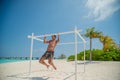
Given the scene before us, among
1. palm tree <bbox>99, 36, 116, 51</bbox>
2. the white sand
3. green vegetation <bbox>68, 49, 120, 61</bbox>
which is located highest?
palm tree <bbox>99, 36, 116, 51</bbox>

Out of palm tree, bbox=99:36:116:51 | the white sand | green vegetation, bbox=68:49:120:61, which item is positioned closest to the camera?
the white sand

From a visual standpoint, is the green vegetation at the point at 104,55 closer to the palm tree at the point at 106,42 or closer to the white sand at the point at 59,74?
the palm tree at the point at 106,42

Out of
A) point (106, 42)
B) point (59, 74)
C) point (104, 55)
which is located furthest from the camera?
point (106, 42)

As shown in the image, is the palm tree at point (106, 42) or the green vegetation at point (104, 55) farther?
the palm tree at point (106, 42)

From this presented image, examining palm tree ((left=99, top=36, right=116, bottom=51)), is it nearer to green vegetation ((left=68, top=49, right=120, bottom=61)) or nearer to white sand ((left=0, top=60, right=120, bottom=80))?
green vegetation ((left=68, top=49, right=120, bottom=61))

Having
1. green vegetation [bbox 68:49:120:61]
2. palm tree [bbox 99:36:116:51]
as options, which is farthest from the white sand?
palm tree [bbox 99:36:116:51]

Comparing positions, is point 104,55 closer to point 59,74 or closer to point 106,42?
point 106,42

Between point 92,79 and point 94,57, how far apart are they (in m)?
5.51

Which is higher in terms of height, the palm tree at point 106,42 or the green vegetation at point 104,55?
the palm tree at point 106,42

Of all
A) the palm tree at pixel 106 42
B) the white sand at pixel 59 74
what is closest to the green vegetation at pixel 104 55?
the palm tree at pixel 106 42

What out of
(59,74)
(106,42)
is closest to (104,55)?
(106,42)

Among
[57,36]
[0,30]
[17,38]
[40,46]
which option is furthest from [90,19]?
[17,38]

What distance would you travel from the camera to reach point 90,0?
119 inches

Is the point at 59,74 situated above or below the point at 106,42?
below
